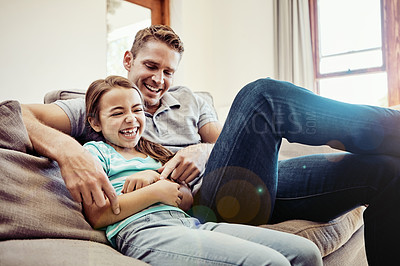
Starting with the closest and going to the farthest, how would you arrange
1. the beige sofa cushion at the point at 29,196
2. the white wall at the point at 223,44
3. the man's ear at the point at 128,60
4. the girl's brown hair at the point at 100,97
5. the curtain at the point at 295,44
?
the beige sofa cushion at the point at 29,196 < the girl's brown hair at the point at 100,97 < the man's ear at the point at 128,60 < the curtain at the point at 295,44 < the white wall at the point at 223,44

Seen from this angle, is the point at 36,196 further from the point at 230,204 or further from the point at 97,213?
the point at 230,204

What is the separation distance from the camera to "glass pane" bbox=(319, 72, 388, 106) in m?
3.71

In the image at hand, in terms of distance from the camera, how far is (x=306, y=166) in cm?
111

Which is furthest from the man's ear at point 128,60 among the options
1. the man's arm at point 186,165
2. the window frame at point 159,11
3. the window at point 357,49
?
the window at point 357,49

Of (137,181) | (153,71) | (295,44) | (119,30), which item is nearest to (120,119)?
(137,181)

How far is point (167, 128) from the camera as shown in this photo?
144cm

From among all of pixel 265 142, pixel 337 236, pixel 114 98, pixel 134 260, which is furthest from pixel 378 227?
pixel 114 98

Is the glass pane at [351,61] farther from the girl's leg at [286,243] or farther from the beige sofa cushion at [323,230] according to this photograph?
the girl's leg at [286,243]

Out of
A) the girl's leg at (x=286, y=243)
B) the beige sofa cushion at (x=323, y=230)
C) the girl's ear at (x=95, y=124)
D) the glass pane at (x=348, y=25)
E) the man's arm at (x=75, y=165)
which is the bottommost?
the beige sofa cushion at (x=323, y=230)

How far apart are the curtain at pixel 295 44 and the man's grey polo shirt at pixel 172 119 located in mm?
2603

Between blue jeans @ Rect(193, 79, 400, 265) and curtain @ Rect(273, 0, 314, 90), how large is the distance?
10.1ft

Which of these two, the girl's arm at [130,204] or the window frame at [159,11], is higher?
the window frame at [159,11]

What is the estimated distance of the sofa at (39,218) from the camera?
0.66m

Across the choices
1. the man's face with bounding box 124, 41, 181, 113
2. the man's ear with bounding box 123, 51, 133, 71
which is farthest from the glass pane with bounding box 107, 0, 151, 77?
the man's face with bounding box 124, 41, 181, 113
